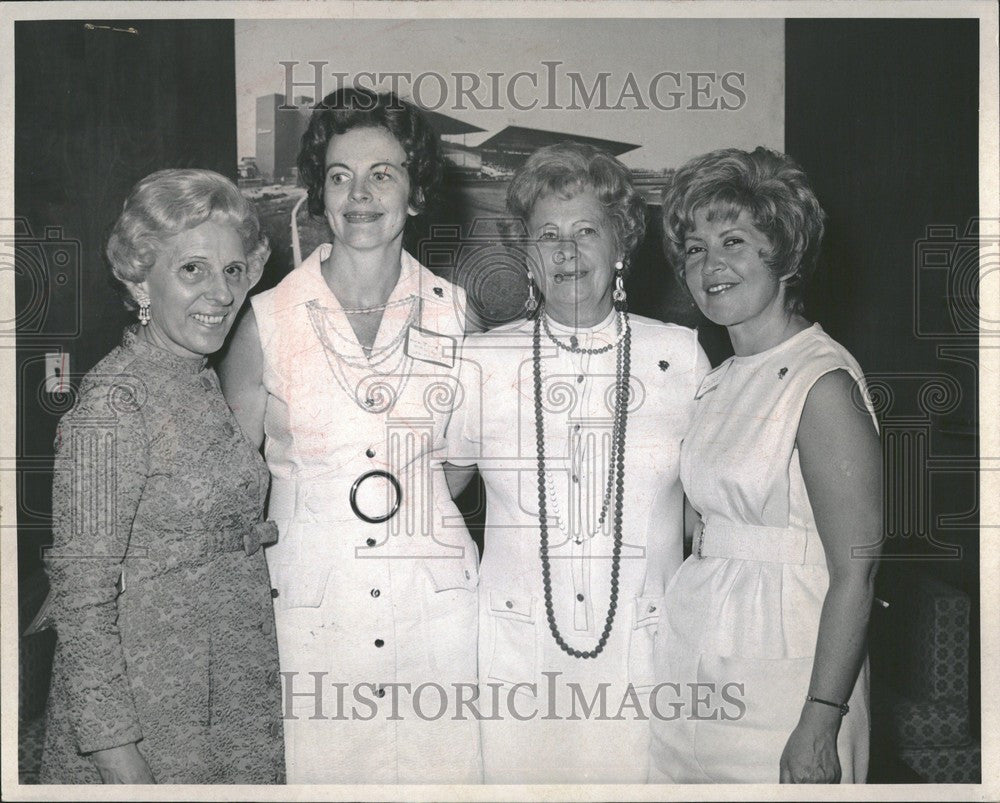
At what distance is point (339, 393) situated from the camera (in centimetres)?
238

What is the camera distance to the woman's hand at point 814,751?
84.2 inches

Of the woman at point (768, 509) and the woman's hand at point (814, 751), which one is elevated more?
the woman at point (768, 509)

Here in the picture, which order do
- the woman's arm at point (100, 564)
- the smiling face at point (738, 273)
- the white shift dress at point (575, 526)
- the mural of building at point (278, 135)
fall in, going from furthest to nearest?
the mural of building at point (278, 135)
the white shift dress at point (575, 526)
the smiling face at point (738, 273)
the woman's arm at point (100, 564)

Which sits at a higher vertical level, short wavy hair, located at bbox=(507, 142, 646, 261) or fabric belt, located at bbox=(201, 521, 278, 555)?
short wavy hair, located at bbox=(507, 142, 646, 261)

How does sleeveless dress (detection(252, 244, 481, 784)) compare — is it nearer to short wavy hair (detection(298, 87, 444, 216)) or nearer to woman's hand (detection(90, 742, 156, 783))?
short wavy hair (detection(298, 87, 444, 216))

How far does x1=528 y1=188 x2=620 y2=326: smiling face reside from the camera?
2.33 m

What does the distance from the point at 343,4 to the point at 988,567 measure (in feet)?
7.44

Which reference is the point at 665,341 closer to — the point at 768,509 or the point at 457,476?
the point at 768,509

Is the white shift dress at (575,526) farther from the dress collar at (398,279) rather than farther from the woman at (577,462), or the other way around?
the dress collar at (398,279)

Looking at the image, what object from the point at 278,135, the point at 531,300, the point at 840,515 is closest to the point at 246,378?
the point at 278,135

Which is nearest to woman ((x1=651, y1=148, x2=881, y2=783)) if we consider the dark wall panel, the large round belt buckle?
the dark wall panel

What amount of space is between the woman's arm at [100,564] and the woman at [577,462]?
2.60 ft

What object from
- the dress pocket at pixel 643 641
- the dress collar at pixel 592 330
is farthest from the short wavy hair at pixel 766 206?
the dress pocket at pixel 643 641

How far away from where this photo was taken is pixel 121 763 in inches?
80.5
